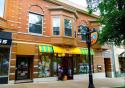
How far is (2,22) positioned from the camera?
13.9 metres

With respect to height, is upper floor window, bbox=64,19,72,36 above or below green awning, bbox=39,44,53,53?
above

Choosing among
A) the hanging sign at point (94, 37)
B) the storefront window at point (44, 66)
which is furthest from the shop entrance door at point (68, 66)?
the hanging sign at point (94, 37)

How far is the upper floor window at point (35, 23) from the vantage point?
1747 centimetres

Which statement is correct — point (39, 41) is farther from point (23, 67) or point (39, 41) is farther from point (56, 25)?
point (23, 67)

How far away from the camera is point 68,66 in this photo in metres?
20.2

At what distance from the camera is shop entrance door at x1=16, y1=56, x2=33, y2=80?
54.5 feet

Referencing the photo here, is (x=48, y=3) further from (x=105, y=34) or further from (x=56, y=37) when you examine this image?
(x=105, y=34)

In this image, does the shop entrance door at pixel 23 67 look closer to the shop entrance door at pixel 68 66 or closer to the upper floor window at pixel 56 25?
the upper floor window at pixel 56 25

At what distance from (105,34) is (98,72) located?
986 cm

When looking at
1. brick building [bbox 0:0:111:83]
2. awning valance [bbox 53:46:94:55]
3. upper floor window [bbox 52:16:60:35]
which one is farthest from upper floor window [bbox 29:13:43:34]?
awning valance [bbox 53:46:94:55]

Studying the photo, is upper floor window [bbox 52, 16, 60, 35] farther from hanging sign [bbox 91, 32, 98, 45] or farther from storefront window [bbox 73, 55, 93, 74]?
hanging sign [bbox 91, 32, 98, 45]

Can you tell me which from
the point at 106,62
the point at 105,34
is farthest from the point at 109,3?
the point at 106,62

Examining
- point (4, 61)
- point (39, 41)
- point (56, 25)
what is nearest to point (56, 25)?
point (56, 25)

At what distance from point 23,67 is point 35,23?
423 cm
